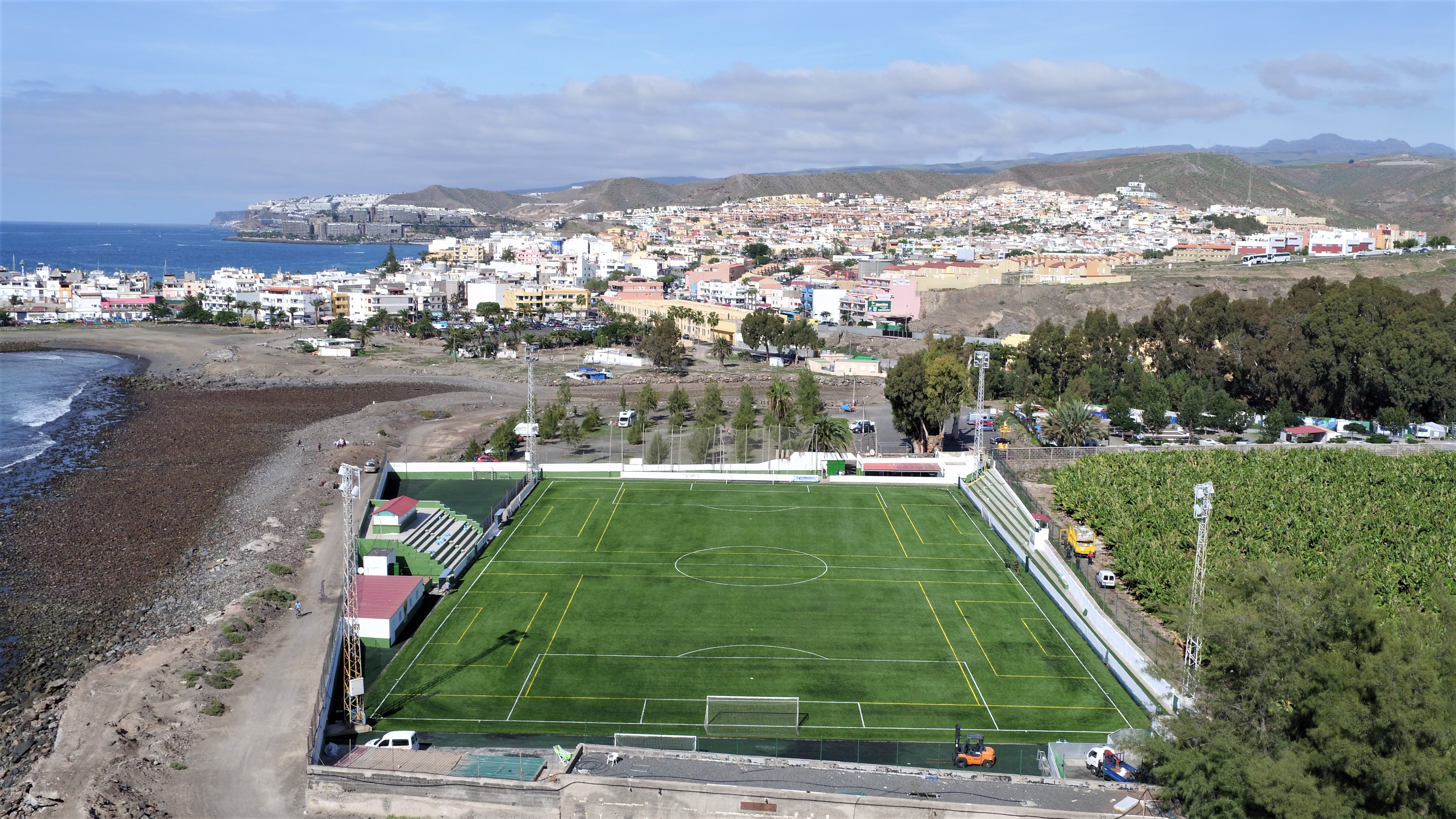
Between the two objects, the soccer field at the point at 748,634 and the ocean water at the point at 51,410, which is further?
the ocean water at the point at 51,410

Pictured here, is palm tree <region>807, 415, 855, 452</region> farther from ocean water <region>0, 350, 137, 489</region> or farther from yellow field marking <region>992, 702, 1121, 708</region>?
→ ocean water <region>0, 350, 137, 489</region>

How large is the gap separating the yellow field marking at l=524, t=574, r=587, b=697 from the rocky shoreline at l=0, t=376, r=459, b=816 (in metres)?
8.00

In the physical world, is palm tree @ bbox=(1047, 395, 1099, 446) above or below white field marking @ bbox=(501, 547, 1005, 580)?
above

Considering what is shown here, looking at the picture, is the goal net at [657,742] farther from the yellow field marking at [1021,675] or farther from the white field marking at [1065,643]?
the white field marking at [1065,643]

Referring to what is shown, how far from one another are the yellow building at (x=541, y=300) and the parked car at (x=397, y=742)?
9143 centimetres

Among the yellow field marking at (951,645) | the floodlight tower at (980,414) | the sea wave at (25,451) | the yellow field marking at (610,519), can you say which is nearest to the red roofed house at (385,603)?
the yellow field marking at (610,519)

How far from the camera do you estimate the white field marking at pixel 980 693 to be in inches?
862

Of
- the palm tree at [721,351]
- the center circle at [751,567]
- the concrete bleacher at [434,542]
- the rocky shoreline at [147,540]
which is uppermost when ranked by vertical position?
the palm tree at [721,351]

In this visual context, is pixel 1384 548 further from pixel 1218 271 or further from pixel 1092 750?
pixel 1218 271

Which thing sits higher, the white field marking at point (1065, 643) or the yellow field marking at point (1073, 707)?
the white field marking at point (1065, 643)

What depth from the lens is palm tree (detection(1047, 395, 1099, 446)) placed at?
4816 centimetres

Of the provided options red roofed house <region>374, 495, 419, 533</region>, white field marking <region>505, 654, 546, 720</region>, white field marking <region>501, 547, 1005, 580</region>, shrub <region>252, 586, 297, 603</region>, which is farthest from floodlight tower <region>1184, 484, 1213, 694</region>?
shrub <region>252, 586, 297, 603</region>

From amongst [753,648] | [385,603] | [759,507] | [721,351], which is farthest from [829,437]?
[721,351]

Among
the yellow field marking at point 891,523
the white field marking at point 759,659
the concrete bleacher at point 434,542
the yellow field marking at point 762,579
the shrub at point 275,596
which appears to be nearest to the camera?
the white field marking at point 759,659
